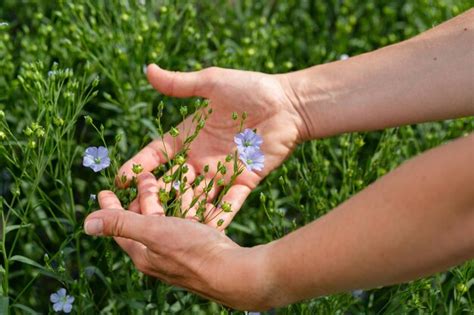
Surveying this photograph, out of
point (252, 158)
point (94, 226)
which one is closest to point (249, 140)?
point (252, 158)

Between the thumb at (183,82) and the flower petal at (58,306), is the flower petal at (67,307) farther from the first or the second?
the thumb at (183,82)

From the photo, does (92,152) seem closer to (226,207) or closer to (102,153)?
(102,153)

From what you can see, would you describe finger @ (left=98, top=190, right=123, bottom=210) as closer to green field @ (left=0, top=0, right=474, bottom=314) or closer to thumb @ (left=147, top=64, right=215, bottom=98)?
green field @ (left=0, top=0, right=474, bottom=314)

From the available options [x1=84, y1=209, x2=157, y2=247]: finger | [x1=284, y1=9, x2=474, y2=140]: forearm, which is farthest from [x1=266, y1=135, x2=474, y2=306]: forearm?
[x1=284, y1=9, x2=474, y2=140]: forearm

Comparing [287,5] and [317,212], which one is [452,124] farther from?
[287,5]

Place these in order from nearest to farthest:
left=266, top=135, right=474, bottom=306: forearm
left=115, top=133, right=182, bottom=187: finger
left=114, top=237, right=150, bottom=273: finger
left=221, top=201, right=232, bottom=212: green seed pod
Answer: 1. left=266, top=135, right=474, bottom=306: forearm
2. left=114, top=237, right=150, bottom=273: finger
3. left=221, top=201, right=232, bottom=212: green seed pod
4. left=115, top=133, right=182, bottom=187: finger
